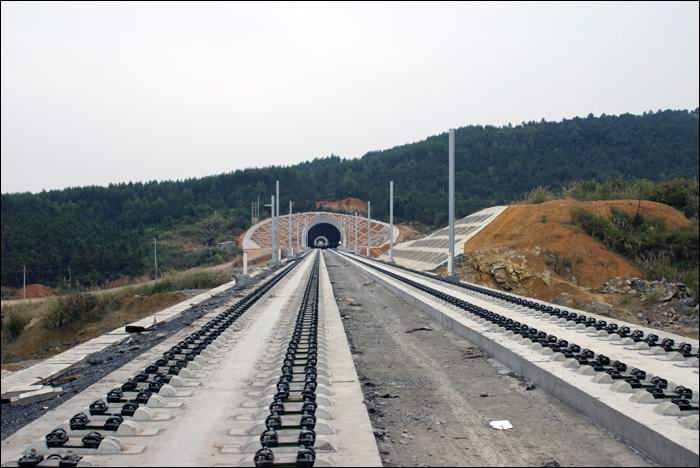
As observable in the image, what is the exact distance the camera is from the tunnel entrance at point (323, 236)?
130 metres

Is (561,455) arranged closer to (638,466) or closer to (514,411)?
(638,466)

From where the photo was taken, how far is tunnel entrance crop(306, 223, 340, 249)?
130250 millimetres

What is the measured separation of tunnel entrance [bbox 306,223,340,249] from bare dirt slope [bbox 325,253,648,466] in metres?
116

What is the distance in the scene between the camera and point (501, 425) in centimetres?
606

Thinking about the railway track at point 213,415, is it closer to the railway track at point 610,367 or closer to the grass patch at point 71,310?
the railway track at point 610,367

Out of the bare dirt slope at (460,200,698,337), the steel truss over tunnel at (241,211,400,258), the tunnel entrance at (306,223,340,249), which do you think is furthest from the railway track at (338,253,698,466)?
the tunnel entrance at (306,223,340,249)

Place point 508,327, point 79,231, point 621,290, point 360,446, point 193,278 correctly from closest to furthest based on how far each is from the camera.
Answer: point 360,446 < point 508,327 < point 79,231 < point 621,290 < point 193,278

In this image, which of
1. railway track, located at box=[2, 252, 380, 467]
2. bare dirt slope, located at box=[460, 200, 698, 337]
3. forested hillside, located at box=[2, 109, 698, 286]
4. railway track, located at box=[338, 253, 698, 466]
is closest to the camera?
railway track, located at box=[2, 252, 380, 467]

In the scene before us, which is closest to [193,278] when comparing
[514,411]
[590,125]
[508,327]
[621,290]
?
[621,290]

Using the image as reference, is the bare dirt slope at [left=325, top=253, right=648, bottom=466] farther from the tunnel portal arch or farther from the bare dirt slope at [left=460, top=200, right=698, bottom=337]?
the tunnel portal arch

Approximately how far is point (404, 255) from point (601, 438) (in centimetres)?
5436

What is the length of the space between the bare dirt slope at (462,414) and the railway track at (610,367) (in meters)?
0.17

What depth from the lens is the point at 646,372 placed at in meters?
7.07

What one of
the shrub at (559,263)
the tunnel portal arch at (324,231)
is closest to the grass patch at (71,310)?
the shrub at (559,263)
